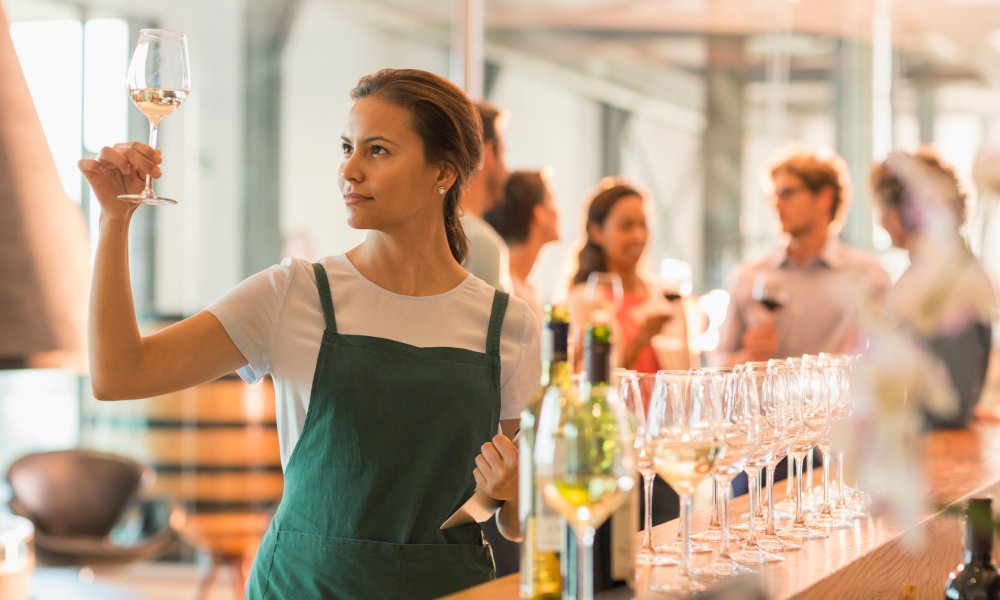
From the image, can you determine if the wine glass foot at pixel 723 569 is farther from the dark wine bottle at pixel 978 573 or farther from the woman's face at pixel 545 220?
the woman's face at pixel 545 220

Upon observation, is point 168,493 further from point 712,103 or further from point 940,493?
point 940,493

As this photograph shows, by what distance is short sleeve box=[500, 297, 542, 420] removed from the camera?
6.43 feet

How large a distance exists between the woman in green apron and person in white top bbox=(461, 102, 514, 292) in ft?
2.60

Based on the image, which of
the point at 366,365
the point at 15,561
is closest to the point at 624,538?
the point at 366,365

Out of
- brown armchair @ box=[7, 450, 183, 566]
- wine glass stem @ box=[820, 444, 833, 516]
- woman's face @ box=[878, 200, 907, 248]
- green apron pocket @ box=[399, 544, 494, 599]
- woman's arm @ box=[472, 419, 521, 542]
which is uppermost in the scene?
woman's face @ box=[878, 200, 907, 248]

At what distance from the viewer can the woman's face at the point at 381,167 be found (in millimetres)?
1854

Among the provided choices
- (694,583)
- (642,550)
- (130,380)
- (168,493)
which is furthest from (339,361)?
(168,493)

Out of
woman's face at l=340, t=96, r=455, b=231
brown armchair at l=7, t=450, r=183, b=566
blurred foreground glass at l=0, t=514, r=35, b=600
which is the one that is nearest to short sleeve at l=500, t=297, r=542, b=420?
woman's face at l=340, t=96, r=455, b=231

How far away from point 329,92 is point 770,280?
3175 millimetres

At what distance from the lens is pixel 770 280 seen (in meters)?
4.22

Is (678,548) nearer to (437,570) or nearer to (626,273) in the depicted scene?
(437,570)

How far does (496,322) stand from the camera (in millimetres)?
1968

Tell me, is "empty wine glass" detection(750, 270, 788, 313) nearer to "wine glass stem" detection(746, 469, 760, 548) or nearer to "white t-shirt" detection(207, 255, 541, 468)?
"white t-shirt" detection(207, 255, 541, 468)

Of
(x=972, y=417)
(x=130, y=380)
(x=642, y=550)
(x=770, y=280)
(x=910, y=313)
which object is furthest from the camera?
(x=770, y=280)
